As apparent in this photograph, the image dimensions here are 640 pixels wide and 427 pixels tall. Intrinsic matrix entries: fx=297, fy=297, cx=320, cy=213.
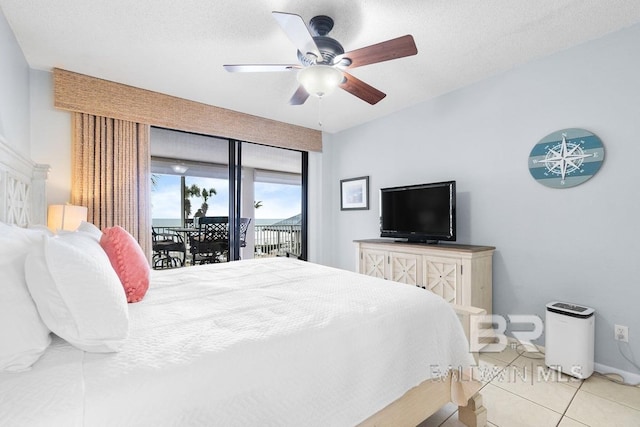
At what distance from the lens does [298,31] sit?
5.57 ft

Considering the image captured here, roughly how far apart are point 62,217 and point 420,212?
327cm

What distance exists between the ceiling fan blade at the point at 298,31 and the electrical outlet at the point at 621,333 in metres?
2.85

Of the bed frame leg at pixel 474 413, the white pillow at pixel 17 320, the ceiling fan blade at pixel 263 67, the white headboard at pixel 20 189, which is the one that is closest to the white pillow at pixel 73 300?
the white pillow at pixel 17 320

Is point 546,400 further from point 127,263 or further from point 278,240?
point 278,240

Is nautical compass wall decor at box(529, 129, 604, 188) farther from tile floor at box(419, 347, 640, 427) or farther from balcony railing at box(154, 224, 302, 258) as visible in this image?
balcony railing at box(154, 224, 302, 258)

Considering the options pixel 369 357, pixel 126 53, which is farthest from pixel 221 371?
pixel 126 53

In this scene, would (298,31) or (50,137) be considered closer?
(298,31)

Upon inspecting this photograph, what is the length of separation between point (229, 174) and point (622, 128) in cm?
396

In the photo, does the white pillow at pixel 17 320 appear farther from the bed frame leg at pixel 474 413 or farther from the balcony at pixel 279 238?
the balcony at pixel 279 238

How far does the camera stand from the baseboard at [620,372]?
2.06 m

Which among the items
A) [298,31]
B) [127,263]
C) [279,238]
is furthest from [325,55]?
[279,238]

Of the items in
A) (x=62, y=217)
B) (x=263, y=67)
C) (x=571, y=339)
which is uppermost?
(x=263, y=67)

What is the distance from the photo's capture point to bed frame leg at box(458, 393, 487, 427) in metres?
1.57

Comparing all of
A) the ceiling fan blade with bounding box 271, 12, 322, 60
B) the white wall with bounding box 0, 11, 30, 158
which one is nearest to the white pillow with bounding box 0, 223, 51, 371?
the white wall with bounding box 0, 11, 30, 158
